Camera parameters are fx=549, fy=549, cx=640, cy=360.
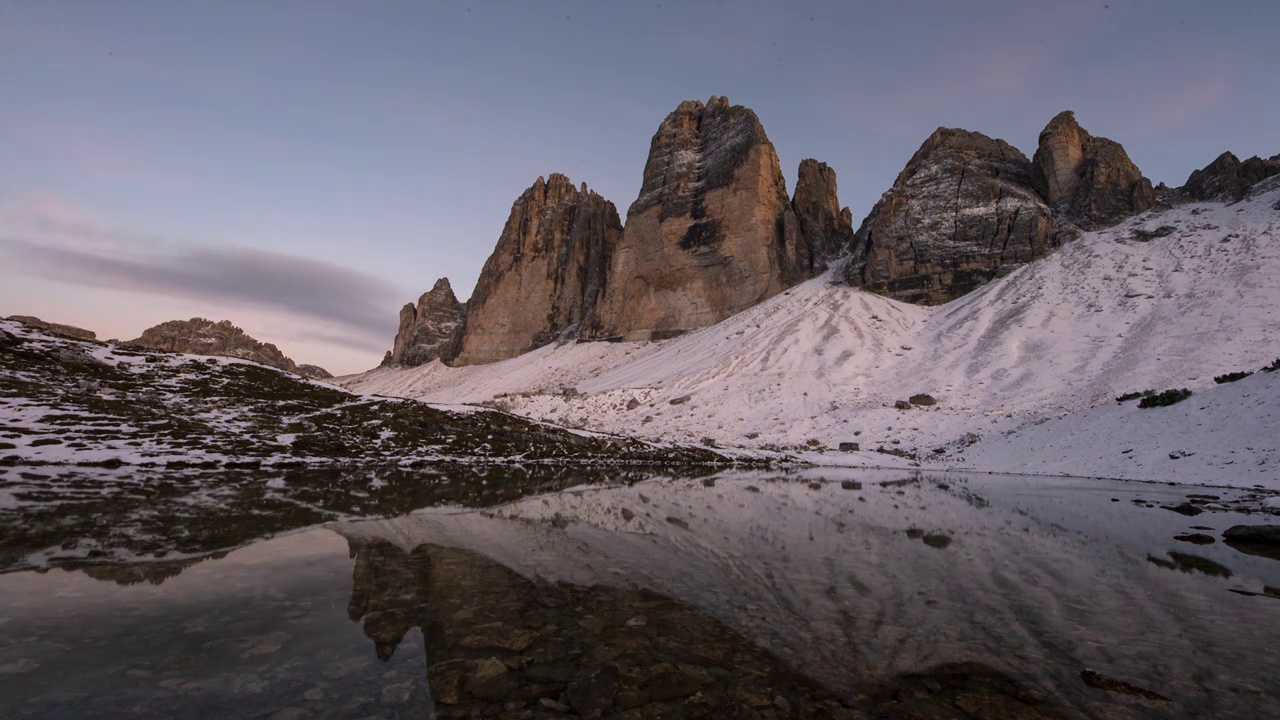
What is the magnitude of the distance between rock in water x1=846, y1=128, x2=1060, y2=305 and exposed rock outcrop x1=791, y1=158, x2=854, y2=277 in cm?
790

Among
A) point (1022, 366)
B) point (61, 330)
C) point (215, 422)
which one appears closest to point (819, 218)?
point (1022, 366)

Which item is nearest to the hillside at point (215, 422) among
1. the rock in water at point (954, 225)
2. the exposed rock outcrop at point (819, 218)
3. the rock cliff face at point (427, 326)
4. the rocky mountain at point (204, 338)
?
the rock in water at point (954, 225)

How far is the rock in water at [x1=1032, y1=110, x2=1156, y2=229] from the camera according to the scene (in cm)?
6919

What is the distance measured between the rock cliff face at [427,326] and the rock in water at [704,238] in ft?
210

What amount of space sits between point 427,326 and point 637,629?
6039 inches

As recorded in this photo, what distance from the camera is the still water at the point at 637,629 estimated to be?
11.9ft

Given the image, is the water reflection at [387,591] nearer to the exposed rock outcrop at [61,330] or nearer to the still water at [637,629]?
the still water at [637,629]

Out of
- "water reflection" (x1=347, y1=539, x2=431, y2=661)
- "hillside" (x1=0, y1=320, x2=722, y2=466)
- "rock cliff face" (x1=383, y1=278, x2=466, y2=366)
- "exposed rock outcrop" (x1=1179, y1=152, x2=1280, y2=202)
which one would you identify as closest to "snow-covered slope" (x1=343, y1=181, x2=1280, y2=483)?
"exposed rock outcrop" (x1=1179, y1=152, x2=1280, y2=202)

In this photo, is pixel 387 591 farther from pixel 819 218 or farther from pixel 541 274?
pixel 541 274

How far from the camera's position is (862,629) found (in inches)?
205

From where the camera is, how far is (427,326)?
14700cm

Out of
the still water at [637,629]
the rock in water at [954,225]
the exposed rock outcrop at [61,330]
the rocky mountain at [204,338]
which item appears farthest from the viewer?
the rocky mountain at [204,338]

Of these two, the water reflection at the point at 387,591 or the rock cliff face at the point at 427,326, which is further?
the rock cliff face at the point at 427,326

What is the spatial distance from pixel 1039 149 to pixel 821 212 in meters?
30.7
